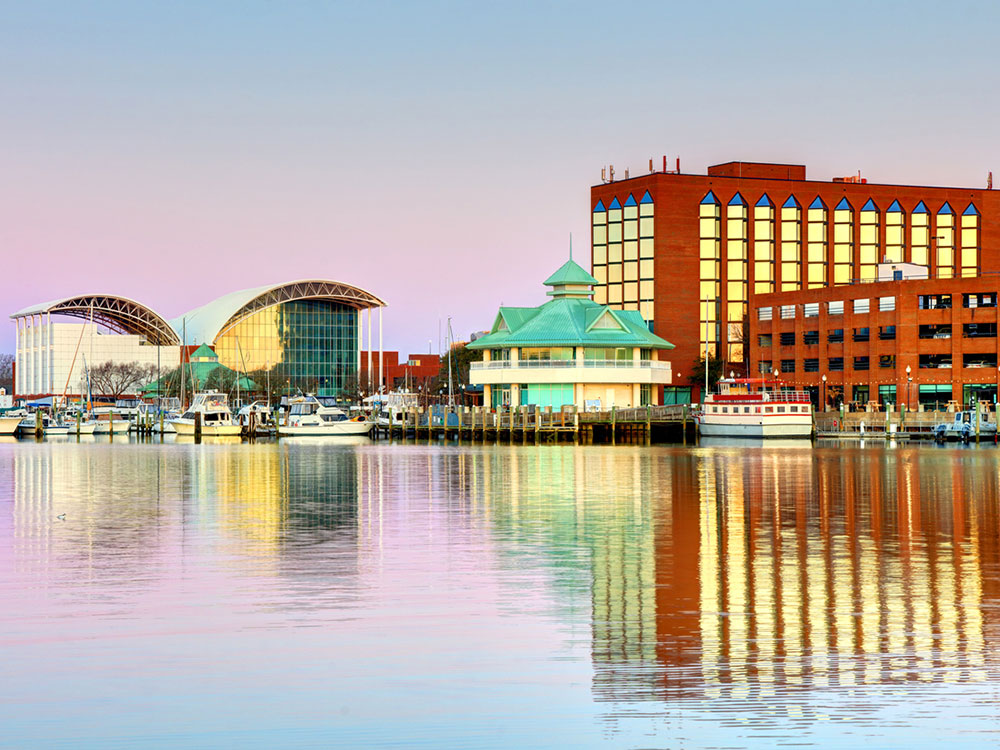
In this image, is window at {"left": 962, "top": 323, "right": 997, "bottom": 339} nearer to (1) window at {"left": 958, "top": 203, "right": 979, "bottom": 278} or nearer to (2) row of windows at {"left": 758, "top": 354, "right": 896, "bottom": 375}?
(2) row of windows at {"left": 758, "top": 354, "right": 896, "bottom": 375}

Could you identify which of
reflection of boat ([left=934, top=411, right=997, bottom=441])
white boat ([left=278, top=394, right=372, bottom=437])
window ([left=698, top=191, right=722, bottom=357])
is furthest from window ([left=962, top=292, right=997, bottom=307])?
white boat ([left=278, top=394, right=372, bottom=437])

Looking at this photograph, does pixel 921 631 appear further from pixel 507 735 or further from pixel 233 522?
pixel 233 522

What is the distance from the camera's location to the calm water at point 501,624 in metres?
12.6

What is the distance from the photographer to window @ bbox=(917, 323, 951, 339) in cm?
12506

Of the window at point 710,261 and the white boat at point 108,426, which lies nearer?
the white boat at point 108,426

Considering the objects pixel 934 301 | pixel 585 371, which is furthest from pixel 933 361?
pixel 585 371

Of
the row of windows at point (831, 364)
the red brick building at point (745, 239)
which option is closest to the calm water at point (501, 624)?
the row of windows at point (831, 364)

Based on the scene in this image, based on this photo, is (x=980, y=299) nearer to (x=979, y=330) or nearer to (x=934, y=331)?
(x=979, y=330)

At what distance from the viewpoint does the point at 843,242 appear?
15950 cm

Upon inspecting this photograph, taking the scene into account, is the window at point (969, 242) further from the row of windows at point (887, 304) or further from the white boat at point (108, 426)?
the white boat at point (108, 426)

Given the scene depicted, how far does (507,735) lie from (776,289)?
14897 cm

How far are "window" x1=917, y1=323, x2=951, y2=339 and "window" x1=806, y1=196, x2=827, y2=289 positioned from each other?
33.0 metres

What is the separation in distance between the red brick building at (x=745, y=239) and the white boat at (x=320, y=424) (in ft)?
144

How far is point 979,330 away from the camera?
123 m
